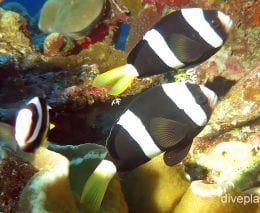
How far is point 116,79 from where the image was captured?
214 centimetres

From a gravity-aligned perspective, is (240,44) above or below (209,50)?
below

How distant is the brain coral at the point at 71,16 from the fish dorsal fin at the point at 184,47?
407cm

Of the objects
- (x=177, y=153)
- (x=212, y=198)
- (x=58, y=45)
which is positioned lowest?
(x=58, y=45)

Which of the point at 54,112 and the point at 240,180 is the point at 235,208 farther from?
the point at 54,112

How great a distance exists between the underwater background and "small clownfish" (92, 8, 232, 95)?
63 cm

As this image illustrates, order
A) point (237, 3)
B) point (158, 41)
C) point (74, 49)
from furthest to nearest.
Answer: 1. point (74, 49)
2. point (237, 3)
3. point (158, 41)

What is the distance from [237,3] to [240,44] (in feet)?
1.52

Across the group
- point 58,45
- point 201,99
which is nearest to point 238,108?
point 201,99

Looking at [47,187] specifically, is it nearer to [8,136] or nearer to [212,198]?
[8,136]

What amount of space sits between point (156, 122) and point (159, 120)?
0.02 metres

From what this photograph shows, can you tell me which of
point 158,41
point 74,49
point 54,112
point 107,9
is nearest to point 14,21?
point 74,49

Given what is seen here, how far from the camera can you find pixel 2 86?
3.89m

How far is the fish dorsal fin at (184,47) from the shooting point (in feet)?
7.18

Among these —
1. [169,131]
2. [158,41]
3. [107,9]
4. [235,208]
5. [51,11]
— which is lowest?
[51,11]
